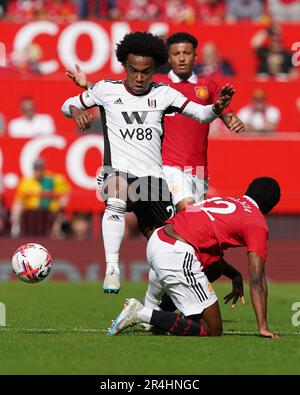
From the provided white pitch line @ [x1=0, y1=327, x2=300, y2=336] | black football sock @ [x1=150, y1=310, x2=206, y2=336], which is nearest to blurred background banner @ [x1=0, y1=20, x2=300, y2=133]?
white pitch line @ [x1=0, y1=327, x2=300, y2=336]

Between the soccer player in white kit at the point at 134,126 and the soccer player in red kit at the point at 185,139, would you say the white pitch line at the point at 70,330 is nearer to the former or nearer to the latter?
the soccer player in white kit at the point at 134,126

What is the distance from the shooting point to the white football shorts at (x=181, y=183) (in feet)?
40.5

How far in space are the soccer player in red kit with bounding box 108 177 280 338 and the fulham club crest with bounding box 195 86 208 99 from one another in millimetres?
2661

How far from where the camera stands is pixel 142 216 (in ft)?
36.2

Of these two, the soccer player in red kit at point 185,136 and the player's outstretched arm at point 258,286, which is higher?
the soccer player in red kit at point 185,136

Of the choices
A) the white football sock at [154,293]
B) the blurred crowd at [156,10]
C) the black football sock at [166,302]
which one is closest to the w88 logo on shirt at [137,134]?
the white football sock at [154,293]

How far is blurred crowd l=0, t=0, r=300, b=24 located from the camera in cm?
2517

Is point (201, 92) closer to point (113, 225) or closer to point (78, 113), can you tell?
point (78, 113)

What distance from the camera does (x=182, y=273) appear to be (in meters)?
9.66

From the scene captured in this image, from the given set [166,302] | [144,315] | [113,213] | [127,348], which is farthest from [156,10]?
[127,348]

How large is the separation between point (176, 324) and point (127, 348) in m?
0.89

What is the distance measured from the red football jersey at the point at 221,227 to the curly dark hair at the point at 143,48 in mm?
1697

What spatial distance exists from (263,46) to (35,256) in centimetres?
1440

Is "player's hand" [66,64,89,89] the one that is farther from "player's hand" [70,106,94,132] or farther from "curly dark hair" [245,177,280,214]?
"curly dark hair" [245,177,280,214]
